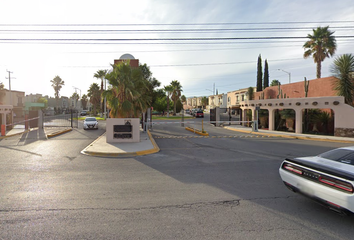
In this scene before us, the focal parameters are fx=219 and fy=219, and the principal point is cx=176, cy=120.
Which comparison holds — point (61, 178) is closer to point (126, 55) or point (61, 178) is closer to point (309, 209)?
point (309, 209)

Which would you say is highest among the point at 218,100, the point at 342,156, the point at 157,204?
the point at 218,100

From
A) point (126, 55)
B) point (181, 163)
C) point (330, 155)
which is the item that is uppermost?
point (126, 55)

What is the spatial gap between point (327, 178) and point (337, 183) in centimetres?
17

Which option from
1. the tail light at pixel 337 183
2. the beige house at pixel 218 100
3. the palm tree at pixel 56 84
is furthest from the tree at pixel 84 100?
the tail light at pixel 337 183

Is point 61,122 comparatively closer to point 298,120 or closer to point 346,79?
point 298,120

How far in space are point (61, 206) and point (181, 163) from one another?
188 inches

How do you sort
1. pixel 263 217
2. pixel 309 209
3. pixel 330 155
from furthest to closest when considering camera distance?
pixel 330 155
pixel 309 209
pixel 263 217

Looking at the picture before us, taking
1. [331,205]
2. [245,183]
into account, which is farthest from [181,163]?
[331,205]

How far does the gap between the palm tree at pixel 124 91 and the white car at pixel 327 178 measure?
1070 centimetres

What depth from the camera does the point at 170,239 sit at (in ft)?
11.1

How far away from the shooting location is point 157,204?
4688 millimetres

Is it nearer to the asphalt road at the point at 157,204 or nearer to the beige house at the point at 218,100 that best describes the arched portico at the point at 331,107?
the asphalt road at the point at 157,204

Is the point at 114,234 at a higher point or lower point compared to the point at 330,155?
lower

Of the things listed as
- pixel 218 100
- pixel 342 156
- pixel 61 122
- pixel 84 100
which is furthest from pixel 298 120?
pixel 84 100
